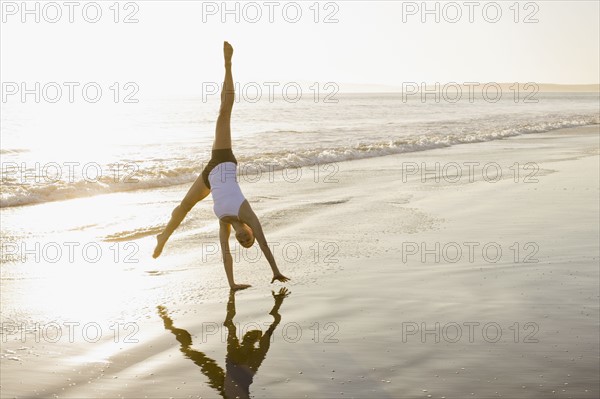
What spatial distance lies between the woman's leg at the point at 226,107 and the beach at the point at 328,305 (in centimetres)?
172

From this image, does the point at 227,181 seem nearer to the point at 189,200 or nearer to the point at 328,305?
the point at 189,200

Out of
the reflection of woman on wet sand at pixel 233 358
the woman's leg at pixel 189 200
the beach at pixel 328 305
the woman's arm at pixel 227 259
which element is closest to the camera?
the reflection of woman on wet sand at pixel 233 358

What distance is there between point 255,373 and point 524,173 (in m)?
16.0

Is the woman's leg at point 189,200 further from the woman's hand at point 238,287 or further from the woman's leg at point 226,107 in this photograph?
the woman's hand at point 238,287

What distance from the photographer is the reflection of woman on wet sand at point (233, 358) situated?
18.7 ft

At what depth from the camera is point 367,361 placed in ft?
20.2

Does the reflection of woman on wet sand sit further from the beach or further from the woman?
the woman

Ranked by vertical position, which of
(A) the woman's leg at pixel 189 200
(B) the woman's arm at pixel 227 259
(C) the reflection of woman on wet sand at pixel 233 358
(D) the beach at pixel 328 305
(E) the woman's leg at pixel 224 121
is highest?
(E) the woman's leg at pixel 224 121

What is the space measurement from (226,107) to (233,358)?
3.06 metres

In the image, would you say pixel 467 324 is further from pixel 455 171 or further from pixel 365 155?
pixel 365 155

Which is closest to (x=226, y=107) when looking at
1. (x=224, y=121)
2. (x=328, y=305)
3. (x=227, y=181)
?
(x=224, y=121)

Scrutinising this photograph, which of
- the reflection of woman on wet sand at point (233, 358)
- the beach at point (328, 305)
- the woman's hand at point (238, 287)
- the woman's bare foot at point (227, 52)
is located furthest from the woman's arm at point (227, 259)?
the woman's bare foot at point (227, 52)

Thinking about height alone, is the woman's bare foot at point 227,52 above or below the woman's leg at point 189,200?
above

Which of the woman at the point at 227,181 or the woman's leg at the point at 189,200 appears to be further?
the woman's leg at the point at 189,200
